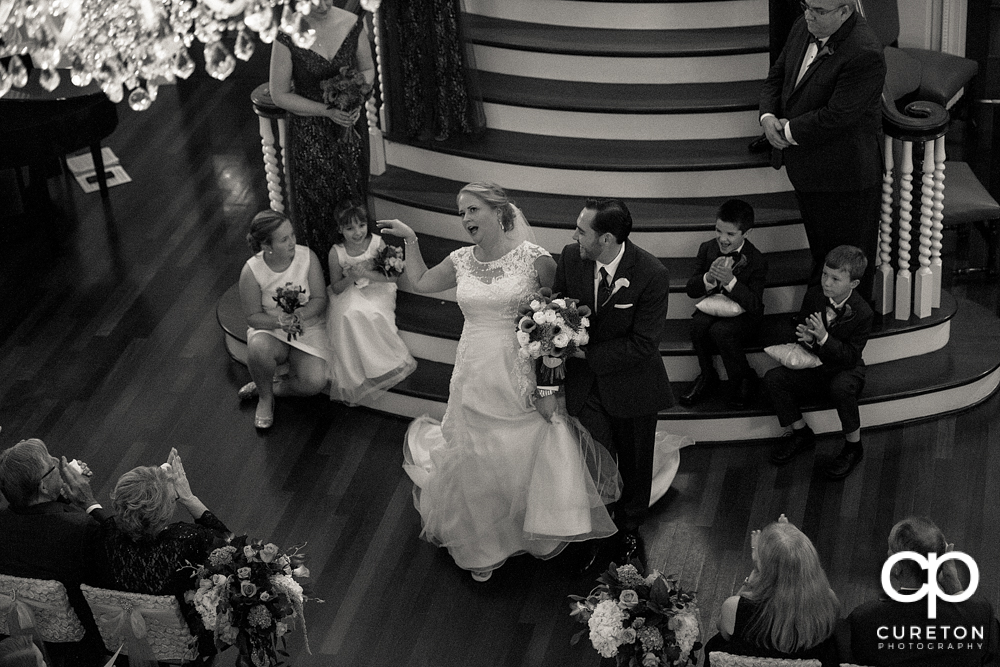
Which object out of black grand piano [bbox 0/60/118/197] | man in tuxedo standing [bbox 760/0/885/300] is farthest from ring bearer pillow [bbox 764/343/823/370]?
black grand piano [bbox 0/60/118/197]

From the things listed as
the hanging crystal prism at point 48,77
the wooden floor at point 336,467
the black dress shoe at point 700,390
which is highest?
the hanging crystal prism at point 48,77

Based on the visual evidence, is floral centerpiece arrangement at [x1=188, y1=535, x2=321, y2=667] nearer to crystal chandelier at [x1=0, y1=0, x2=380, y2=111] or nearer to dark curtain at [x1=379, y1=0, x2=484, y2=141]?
crystal chandelier at [x1=0, y1=0, x2=380, y2=111]

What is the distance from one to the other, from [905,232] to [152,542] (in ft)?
13.1

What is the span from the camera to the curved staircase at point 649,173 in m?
6.82

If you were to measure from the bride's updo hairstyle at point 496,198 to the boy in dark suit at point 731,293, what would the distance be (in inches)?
45.2

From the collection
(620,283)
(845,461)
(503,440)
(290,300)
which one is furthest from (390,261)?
(845,461)

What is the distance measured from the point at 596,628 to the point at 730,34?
4.29 metres

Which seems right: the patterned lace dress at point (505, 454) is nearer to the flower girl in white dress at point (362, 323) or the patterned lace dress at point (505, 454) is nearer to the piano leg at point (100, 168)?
the flower girl in white dress at point (362, 323)

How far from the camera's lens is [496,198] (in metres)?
5.74

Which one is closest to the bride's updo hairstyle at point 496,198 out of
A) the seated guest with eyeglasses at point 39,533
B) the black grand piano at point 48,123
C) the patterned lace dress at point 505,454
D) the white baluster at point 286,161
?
the patterned lace dress at point 505,454

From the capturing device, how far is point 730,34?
7887 millimetres

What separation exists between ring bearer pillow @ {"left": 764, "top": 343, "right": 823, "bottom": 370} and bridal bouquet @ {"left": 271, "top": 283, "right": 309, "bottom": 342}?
7.73 ft

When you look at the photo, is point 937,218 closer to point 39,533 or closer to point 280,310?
point 280,310

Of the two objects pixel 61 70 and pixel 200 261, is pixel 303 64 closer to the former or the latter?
pixel 200 261
